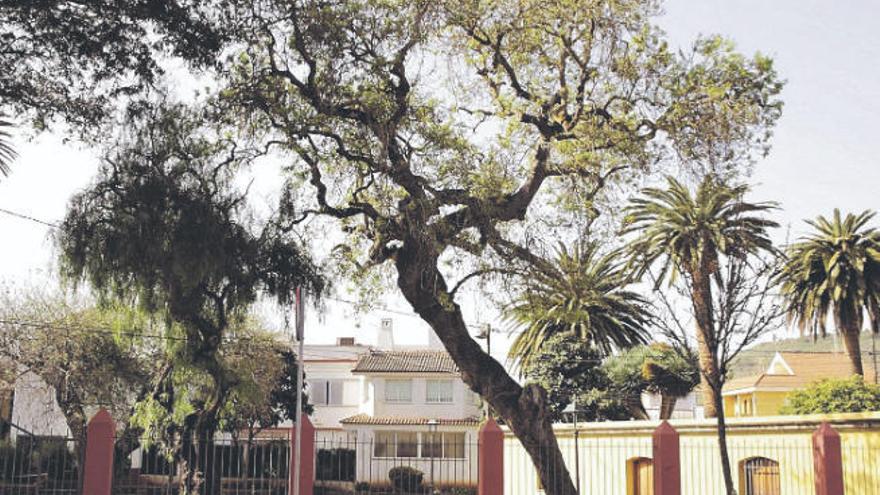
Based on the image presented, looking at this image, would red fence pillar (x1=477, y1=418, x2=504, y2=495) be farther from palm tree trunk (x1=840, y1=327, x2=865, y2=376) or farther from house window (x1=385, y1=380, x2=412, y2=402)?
house window (x1=385, y1=380, x2=412, y2=402)

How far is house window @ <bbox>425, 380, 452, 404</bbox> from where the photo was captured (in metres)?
49.4

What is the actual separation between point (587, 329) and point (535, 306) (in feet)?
77.2

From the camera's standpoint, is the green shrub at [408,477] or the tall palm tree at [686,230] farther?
the tall palm tree at [686,230]

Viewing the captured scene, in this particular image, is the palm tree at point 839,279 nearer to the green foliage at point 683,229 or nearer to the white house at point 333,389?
the green foliage at point 683,229

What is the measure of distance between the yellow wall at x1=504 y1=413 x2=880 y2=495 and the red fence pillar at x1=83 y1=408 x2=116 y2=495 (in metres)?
12.1

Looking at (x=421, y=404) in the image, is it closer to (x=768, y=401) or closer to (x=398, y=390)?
(x=398, y=390)

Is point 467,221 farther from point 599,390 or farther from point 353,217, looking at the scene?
point 599,390

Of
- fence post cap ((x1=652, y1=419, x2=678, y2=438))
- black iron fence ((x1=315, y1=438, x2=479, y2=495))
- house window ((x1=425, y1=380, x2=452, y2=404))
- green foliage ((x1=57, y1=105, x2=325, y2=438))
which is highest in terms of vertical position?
green foliage ((x1=57, y1=105, x2=325, y2=438))

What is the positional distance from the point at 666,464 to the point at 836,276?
22.1 metres

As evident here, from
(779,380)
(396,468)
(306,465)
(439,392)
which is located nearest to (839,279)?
(779,380)

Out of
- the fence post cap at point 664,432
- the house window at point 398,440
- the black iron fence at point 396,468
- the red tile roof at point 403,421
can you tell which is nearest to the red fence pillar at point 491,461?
the black iron fence at point 396,468

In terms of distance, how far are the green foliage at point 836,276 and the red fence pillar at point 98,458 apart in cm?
2661

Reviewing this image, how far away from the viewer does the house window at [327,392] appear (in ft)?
181

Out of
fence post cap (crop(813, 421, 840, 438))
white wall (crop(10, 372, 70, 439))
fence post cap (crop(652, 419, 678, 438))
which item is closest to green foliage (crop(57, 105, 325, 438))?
fence post cap (crop(652, 419, 678, 438))
